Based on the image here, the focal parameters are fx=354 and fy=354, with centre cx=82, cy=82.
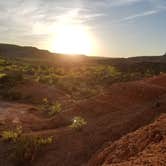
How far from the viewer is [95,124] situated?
11.1m

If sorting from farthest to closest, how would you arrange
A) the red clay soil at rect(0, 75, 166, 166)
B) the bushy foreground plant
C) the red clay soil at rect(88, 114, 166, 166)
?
the bushy foreground plant
the red clay soil at rect(0, 75, 166, 166)
the red clay soil at rect(88, 114, 166, 166)

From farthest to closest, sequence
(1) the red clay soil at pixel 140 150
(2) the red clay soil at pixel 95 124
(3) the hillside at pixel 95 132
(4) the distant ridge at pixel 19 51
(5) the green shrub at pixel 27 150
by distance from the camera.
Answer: (4) the distant ridge at pixel 19 51 < (5) the green shrub at pixel 27 150 < (2) the red clay soil at pixel 95 124 < (3) the hillside at pixel 95 132 < (1) the red clay soil at pixel 140 150

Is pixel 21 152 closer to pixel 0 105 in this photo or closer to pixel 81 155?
pixel 81 155

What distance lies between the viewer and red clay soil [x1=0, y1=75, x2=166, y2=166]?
30.1 feet

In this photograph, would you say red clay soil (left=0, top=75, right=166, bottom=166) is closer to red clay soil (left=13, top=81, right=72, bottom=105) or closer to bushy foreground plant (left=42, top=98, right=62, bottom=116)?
bushy foreground plant (left=42, top=98, right=62, bottom=116)

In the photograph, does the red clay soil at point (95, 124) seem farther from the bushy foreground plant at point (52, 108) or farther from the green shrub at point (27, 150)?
the bushy foreground plant at point (52, 108)

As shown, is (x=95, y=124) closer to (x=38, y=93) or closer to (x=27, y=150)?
(x=27, y=150)

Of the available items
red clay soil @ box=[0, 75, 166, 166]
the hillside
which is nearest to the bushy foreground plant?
the hillside

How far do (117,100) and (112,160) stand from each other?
25.5 ft

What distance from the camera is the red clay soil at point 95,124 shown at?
916cm

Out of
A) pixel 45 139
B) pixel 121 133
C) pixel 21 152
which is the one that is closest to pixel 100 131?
pixel 121 133

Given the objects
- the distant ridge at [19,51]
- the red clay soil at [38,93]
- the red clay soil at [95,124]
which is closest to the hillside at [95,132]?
the red clay soil at [95,124]

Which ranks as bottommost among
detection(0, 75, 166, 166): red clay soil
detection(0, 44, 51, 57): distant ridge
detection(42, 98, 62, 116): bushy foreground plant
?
detection(42, 98, 62, 116): bushy foreground plant

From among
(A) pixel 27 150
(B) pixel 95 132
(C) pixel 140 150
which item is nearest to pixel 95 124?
(B) pixel 95 132
